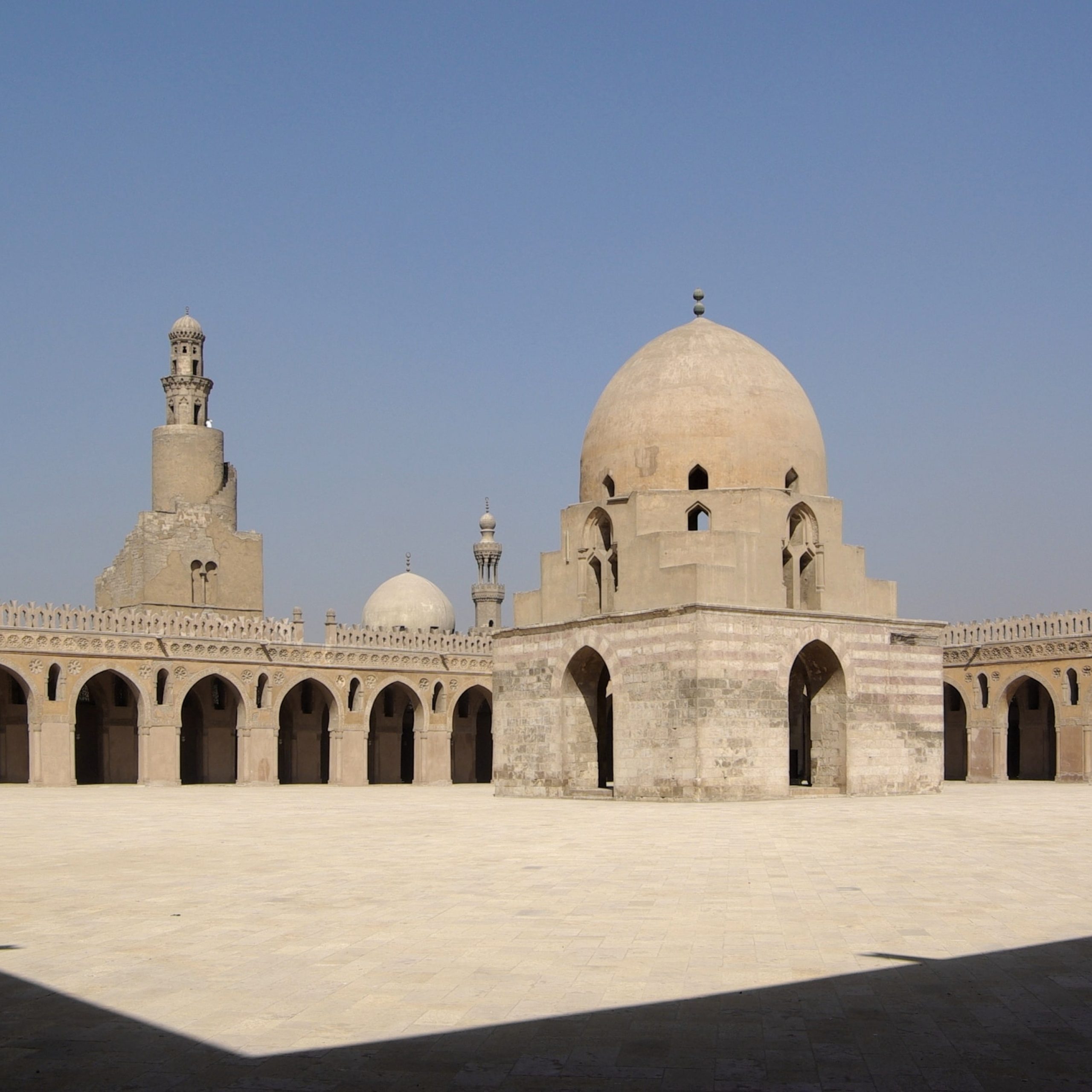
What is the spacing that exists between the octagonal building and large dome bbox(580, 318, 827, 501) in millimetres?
31

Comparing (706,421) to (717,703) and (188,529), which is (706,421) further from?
(188,529)

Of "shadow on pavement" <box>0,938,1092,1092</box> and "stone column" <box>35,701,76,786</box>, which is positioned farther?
"stone column" <box>35,701,76,786</box>

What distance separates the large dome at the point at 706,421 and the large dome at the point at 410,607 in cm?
2210

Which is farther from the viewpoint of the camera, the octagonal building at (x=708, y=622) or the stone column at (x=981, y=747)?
the stone column at (x=981, y=747)

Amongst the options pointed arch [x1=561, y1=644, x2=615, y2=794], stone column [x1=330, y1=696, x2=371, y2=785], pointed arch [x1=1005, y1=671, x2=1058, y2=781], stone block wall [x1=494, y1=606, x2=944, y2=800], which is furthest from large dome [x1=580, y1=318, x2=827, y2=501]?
pointed arch [x1=1005, y1=671, x2=1058, y2=781]

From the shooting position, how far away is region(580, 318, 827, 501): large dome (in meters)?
23.3

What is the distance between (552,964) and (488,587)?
43336mm

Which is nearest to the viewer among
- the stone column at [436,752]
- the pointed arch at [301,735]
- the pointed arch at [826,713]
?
the pointed arch at [826,713]

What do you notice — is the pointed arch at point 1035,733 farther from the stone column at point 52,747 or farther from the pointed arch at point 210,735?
the stone column at point 52,747

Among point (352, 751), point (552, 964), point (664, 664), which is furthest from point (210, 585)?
point (552, 964)

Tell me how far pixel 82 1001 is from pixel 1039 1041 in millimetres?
3760

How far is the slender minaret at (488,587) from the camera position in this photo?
49.8 m

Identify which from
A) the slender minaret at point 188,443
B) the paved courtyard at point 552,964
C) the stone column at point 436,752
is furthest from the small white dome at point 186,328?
the paved courtyard at point 552,964

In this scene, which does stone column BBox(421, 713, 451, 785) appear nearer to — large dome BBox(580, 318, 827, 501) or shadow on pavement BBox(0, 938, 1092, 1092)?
large dome BBox(580, 318, 827, 501)
